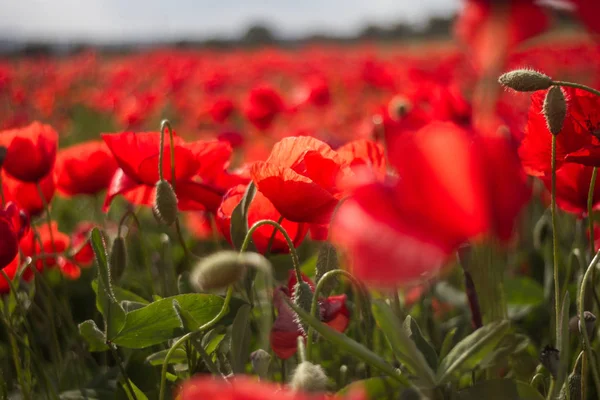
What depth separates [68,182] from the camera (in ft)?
4.19

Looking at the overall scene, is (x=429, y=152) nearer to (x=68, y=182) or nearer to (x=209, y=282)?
(x=209, y=282)

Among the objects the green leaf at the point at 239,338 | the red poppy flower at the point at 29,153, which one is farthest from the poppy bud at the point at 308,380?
the red poppy flower at the point at 29,153

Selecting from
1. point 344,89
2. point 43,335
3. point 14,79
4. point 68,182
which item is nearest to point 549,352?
point 68,182

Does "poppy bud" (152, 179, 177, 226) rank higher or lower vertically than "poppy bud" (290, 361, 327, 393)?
higher

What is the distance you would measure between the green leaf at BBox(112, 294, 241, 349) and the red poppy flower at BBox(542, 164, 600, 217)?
403 millimetres

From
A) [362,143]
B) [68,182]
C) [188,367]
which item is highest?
[362,143]

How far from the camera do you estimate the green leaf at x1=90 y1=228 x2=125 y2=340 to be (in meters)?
0.70

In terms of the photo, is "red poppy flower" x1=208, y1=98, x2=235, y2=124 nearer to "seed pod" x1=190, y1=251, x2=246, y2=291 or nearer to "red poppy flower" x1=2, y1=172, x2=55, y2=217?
"red poppy flower" x1=2, y1=172, x2=55, y2=217

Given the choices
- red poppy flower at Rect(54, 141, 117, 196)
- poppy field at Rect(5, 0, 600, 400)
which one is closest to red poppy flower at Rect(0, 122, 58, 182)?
poppy field at Rect(5, 0, 600, 400)

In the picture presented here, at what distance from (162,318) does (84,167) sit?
24.3 inches

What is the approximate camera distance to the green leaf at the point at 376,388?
58cm

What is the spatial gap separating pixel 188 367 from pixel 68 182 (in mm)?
617

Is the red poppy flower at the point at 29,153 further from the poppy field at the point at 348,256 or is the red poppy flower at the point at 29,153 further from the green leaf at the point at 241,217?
the green leaf at the point at 241,217

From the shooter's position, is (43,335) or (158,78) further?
(158,78)
